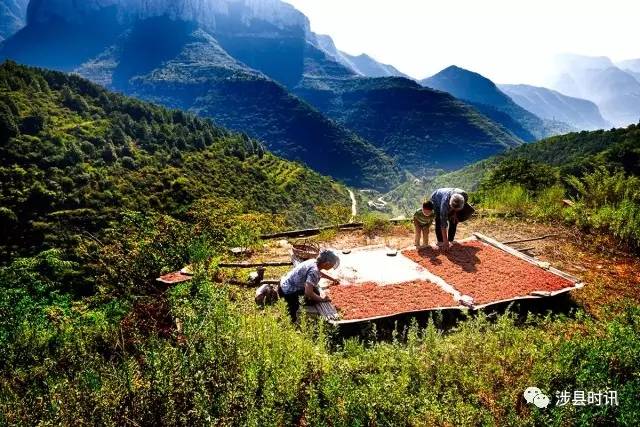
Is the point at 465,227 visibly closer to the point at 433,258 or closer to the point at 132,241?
the point at 433,258

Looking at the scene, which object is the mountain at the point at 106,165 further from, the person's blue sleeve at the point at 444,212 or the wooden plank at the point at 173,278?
the person's blue sleeve at the point at 444,212

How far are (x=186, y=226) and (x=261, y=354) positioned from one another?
4131 mm

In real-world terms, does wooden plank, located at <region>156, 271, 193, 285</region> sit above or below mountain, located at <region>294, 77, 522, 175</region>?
below

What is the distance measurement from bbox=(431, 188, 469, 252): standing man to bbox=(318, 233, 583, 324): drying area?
0.25 metres

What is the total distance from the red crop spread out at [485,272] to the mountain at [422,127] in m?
127

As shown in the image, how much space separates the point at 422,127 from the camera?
477 ft

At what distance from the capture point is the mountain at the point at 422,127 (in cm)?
13662

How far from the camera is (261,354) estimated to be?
347 cm

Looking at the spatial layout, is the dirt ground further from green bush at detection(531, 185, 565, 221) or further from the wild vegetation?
the wild vegetation

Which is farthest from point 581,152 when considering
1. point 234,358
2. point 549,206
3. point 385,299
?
point 234,358

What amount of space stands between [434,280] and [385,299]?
3.54ft

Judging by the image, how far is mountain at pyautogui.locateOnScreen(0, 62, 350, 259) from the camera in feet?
104

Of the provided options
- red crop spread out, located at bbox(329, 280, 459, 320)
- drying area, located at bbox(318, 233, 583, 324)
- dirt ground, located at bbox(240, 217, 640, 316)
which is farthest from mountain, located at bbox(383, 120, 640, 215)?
red crop spread out, located at bbox(329, 280, 459, 320)

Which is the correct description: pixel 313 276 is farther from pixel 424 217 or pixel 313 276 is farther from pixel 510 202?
pixel 510 202
